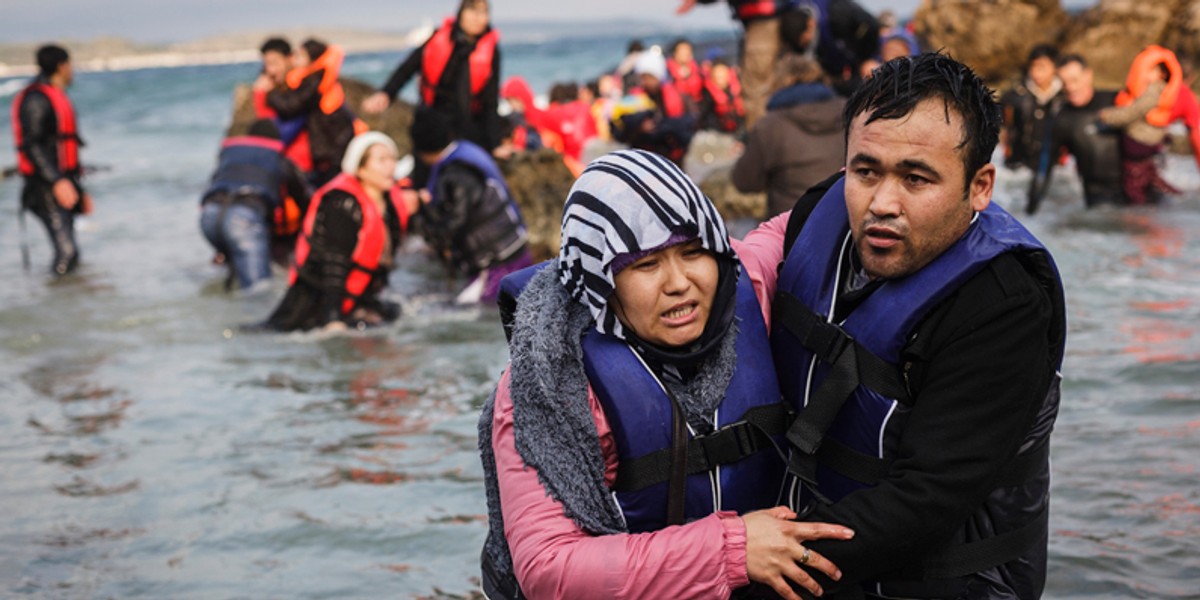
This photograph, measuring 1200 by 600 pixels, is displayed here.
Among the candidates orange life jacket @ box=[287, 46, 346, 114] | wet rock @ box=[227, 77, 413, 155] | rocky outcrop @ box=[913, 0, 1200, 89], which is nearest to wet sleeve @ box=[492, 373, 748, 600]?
orange life jacket @ box=[287, 46, 346, 114]

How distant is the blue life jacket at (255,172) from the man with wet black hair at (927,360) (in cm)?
801

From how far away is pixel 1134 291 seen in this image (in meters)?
8.41

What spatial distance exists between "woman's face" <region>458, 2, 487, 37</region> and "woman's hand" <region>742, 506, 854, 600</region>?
811 centimetres

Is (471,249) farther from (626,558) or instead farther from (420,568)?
(626,558)

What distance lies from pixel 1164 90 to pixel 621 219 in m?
9.56

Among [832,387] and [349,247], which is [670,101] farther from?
[832,387]

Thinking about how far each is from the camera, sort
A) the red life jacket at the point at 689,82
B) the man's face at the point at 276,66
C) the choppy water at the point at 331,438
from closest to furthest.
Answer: the choppy water at the point at 331,438 < the man's face at the point at 276,66 < the red life jacket at the point at 689,82

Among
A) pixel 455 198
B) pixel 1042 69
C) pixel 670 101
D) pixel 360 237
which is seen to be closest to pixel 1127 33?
pixel 1042 69

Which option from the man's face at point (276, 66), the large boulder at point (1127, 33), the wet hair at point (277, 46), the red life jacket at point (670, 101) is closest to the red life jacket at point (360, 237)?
the man's face at point (276, 66)

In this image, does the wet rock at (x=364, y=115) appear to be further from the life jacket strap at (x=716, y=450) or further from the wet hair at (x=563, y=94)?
the life jacket strap at (x=716, y=450)

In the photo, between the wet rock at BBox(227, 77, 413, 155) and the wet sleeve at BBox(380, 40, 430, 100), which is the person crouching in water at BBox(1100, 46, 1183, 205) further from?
the wet rock at BBox(227, 77, 413, 155)

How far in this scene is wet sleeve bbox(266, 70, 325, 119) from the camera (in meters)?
10.2

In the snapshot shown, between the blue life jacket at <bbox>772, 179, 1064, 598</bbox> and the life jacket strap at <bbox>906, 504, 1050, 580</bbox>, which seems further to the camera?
the life jacket strap at <bbox>906, 504, 1050, 580</bbox>

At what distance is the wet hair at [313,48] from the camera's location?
10.4 meters
